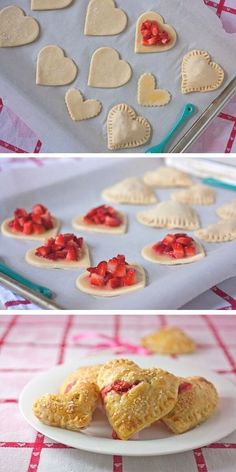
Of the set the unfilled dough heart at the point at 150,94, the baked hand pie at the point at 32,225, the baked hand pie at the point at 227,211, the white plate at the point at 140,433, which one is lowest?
the white plate at the point at 140,433

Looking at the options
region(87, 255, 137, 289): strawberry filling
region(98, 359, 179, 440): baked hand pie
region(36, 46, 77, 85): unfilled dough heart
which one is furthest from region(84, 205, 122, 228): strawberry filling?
region(98, 359, 179, 440): baked hand pie

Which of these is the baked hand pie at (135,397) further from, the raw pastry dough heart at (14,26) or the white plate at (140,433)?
the raw pastry dough heart at (14,26)

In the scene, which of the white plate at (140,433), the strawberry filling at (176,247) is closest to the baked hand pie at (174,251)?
the strawberry filling at (176,247)

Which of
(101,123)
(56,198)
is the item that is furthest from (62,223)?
(101,123)

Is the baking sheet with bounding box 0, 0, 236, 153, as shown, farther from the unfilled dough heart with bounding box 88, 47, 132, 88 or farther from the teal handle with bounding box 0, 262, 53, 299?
the teal handle with bounding box 0, 262, 53, 299

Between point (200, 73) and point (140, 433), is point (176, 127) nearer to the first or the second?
point (200, 73)

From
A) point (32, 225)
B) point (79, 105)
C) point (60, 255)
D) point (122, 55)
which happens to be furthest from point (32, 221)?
point (122, 55)
